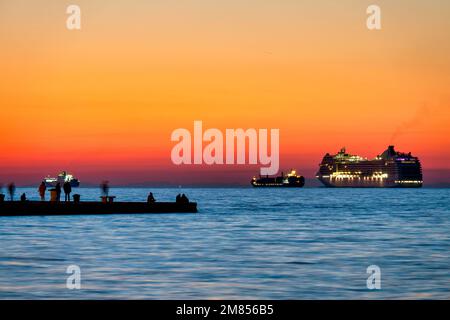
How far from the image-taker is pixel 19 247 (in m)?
38.0

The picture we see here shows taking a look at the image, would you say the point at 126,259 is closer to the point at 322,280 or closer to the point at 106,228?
the point at 322,280

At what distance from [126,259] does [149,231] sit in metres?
18.7

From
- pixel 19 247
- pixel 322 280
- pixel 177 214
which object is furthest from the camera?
pixel 177 214

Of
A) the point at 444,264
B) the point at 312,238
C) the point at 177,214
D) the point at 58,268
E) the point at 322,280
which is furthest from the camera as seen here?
the point at 177,214

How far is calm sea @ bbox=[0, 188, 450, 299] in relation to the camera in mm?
23281

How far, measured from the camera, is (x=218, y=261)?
32656mm

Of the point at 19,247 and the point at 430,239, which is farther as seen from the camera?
the point at 430,239

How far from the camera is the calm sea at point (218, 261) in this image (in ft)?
76.4

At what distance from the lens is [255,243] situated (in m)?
43.1
